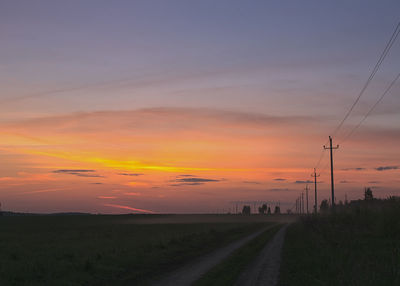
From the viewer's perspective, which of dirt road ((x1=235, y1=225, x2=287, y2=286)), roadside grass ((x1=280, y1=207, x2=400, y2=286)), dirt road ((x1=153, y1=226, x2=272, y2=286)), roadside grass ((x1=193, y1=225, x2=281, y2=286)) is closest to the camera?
roadside grass ((x1=280, y1=207, x2=400, y2=286))

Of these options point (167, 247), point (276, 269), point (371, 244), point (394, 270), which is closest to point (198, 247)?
point (167, 247)

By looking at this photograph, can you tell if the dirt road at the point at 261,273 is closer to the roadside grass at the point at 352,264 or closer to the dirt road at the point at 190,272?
the roadside grass at the point at 352,264

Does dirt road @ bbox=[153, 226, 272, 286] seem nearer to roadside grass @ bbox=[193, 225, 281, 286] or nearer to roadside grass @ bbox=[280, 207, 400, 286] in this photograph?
roadside grass @ bbox=[193, 225, 281, 286]

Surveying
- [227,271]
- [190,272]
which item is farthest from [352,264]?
[190,272]

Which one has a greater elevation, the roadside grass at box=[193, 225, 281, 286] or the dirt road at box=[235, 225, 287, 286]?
the dirt road at box=[235, 225, 287, 286]

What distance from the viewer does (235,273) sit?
21203 mm

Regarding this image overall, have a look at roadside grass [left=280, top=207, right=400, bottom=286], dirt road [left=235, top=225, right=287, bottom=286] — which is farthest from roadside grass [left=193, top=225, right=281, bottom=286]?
roadside grass [left=280, top=207, right=400, bottom=286]

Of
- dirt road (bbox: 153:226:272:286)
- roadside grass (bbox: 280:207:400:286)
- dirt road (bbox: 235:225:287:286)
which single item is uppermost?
roadside grass (bbox: 280:207:400:286)

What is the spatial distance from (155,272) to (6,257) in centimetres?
1146

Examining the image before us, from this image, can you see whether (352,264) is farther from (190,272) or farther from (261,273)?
(190,272)

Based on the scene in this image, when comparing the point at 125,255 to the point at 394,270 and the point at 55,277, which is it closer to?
the point at 55,277

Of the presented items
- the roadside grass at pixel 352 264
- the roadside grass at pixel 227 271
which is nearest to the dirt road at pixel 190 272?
the roadside grass at pixel 227 271

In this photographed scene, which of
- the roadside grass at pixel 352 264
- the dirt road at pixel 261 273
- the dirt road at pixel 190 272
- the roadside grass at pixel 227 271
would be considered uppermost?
the roadside grass at pixel 352 264

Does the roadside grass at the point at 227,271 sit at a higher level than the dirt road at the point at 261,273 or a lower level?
lower
